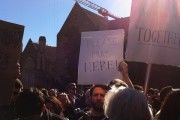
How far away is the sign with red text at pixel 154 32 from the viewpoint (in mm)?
6578

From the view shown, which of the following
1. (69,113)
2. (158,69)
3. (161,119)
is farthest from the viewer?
(158,69)

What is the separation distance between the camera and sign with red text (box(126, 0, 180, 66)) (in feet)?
21.6

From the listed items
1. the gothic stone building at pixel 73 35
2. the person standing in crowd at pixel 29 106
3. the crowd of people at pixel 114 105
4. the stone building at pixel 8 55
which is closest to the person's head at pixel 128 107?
the crowd of people at pixel 114 105

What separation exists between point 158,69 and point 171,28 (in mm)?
36723

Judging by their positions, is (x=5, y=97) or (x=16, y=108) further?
(x=5, y=97)

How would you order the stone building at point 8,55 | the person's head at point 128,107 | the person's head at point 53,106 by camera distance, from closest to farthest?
the person's head at point 128,107 → the stone building at point 8,55 → the person's head at point 53,106

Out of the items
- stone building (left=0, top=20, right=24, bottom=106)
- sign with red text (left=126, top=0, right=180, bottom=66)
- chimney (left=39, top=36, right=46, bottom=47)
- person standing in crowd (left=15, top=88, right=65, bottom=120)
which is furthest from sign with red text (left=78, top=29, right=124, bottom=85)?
chimney (left=39, top=36, right=46, bottom=47)

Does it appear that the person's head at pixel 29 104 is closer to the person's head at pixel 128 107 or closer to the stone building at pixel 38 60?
the person's head at pixel 128 107

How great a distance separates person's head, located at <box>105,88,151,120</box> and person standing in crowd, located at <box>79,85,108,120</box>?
2.12m

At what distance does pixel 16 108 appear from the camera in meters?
4.63

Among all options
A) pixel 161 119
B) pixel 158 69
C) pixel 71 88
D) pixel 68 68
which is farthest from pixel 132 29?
pixel 68 68

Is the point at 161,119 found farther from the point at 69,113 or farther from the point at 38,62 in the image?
the point at 38,62

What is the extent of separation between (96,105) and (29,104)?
6.16ft

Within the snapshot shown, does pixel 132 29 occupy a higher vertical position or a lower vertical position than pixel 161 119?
higher
